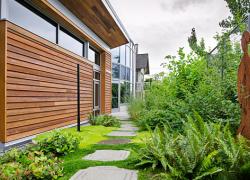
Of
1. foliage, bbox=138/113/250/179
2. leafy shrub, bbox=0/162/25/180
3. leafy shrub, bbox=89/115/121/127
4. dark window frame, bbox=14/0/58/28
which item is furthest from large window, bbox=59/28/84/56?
foliage, bbox=138/113/250/179

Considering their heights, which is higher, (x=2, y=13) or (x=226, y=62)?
(x=2, y=13)

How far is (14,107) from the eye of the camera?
4902 millimetres

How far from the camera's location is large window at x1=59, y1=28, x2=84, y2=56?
7914mm

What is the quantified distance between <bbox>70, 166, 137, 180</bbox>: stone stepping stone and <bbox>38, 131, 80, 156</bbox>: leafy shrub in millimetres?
1085

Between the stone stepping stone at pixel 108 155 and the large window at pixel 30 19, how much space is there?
3.19m

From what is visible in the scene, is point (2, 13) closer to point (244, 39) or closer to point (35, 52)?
point (35, 52)

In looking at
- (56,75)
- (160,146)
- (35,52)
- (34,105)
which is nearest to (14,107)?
(34,105)

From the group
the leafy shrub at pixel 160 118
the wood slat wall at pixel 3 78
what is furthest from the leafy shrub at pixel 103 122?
the wood slat wall at pixel 3 78

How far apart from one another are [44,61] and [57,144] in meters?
2.52

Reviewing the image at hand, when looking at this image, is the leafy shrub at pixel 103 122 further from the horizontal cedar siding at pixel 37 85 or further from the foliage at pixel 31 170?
the foliage at pixel 31 170

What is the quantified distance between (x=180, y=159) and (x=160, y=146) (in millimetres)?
627

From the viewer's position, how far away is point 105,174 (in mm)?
3221

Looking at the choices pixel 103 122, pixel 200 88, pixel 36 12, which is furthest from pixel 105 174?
pixel 103 122

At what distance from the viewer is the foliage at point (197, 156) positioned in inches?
109
